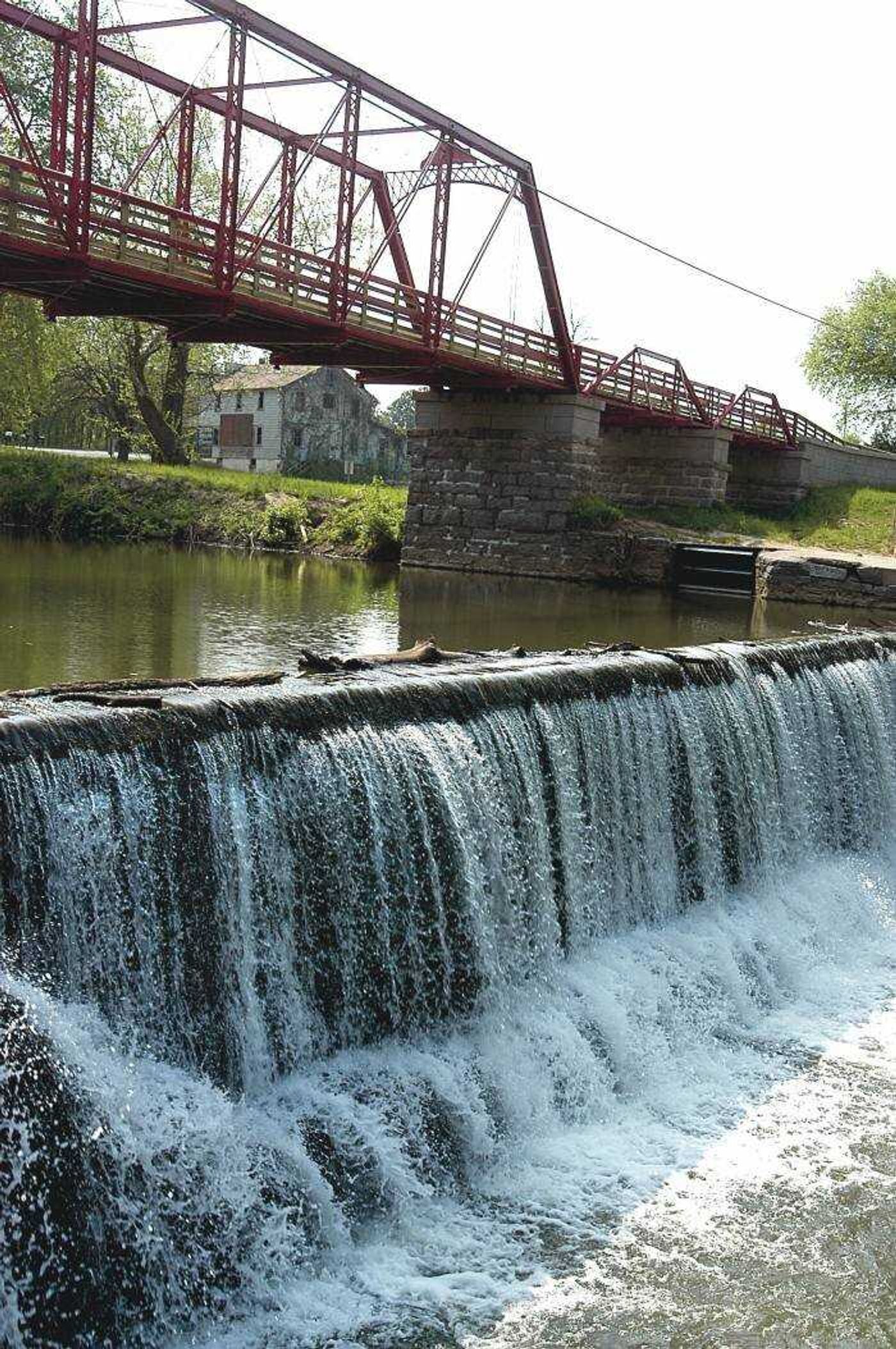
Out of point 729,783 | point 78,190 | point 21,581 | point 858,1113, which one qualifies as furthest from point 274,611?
point 858,1113

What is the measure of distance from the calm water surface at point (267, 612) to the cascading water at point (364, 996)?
208 inches

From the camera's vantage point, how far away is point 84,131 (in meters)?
17.2

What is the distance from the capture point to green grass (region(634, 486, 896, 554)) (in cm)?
3120

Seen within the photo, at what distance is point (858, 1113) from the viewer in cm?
816

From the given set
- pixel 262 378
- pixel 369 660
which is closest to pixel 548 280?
pixel 369 660

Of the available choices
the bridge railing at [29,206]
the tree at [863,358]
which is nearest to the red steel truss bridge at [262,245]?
the bridge railing at [29,206]

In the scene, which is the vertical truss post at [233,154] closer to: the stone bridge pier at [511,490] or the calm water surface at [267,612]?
the calm water surface at [267,612]

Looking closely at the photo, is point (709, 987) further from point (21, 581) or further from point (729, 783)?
point (21, 581)

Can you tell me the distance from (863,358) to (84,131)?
44.1 metres

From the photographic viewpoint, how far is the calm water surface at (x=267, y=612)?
48.0 ft

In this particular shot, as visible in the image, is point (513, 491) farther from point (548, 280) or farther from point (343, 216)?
point (343, 216)

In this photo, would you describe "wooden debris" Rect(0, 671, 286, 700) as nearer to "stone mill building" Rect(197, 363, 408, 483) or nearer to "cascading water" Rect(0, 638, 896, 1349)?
"cascading water" Rect(0, 638, 896, 1349)

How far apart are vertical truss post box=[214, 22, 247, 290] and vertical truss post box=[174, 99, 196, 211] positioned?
57.6 inches

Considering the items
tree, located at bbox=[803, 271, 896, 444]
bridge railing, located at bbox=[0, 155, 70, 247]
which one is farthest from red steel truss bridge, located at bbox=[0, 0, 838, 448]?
tree, located at bbox=[803, 271, 896, 444]
